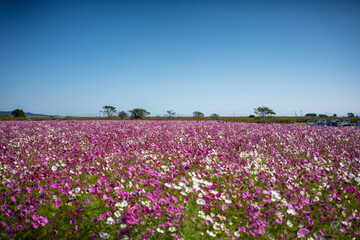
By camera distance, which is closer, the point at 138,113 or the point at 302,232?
the point at 302,232

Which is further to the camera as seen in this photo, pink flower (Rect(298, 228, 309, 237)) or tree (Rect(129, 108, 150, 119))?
tree (Rect(129, 108, 150, 119))

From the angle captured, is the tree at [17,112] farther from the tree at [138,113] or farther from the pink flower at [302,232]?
the pink flower at [302,232]

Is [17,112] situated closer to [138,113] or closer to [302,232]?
[138,113]

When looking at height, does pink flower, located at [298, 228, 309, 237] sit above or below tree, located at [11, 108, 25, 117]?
below

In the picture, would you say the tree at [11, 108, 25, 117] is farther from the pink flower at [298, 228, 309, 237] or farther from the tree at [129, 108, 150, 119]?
the pink flower at [298, 228, 309, 237]

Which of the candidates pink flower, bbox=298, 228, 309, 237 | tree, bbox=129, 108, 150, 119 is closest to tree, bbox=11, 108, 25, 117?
tree, bbox=129, 108, 150, 119

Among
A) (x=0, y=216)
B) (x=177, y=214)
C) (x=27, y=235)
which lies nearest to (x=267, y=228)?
(x=177, y=214)

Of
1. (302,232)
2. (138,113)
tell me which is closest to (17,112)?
(138,113)

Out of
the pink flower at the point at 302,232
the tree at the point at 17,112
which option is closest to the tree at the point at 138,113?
the tree at the point at 17,112

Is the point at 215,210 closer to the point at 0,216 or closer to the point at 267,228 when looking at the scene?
the point at 267,228

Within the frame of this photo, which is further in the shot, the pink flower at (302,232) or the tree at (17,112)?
the tree at (17,112)

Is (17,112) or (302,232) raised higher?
(17,112)

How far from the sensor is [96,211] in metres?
2.81

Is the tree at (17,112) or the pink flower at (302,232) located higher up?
the tree at (17,112)
